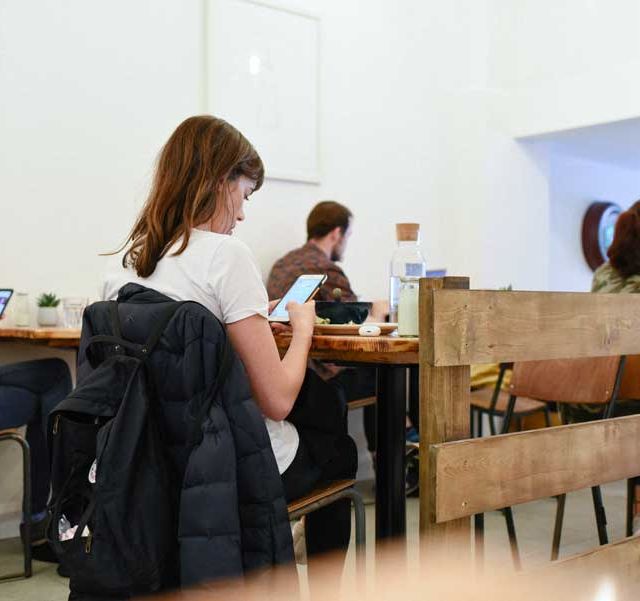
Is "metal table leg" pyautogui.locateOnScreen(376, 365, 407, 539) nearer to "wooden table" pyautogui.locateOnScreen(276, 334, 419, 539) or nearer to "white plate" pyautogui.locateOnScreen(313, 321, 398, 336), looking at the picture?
"wooden table" pyautogui.locateOnScreen(276, 334, 419, 539)

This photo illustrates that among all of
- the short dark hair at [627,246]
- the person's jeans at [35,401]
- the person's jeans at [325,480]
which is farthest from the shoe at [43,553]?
A: the short dark hair at [627,246]

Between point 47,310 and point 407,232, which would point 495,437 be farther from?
point 47,310

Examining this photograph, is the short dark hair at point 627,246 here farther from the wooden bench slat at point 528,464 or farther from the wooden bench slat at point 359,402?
the wooden bench slat at point 528,464

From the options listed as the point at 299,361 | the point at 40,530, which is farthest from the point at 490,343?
the point at 40,530

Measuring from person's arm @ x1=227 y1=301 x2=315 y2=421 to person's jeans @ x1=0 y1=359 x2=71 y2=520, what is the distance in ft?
5.01

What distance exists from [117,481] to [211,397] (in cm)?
20

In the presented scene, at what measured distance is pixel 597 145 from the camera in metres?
5.80

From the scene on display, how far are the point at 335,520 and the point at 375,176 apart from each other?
3.13 meters

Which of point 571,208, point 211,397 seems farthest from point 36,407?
point 571,208

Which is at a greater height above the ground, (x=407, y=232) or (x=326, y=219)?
(x=326, y=219)

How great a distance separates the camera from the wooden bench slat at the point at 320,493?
1615mm

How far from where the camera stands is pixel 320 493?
1691 mm

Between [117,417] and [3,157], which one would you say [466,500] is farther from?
[3,157]

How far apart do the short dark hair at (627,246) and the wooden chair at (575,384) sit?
0.81 metres
